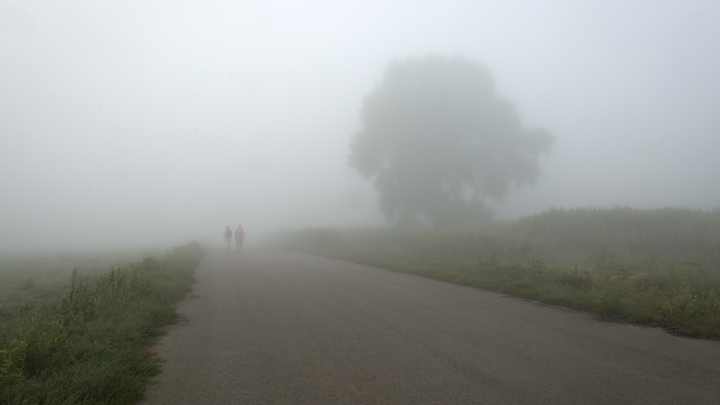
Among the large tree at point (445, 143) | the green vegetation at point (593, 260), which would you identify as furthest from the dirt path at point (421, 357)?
the large tree at point (445, 143)

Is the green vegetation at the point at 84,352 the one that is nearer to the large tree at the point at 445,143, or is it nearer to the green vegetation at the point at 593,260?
the green vegetation at the point at 593,260

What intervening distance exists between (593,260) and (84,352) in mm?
15605

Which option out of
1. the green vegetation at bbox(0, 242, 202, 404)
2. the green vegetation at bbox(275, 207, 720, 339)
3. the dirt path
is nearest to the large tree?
the green vegetation at bbox(275, 207, 720, 339)

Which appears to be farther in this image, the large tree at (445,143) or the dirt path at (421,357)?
the large tree at (445,143)

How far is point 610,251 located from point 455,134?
55.2ft

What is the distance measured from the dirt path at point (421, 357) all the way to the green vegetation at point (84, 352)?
309 millimetres

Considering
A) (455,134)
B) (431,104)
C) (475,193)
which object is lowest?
(475,193)

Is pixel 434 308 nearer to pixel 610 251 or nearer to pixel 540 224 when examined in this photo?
pixel 610 251

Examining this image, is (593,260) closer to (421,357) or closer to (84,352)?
(421,357)

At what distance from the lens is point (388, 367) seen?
3.84m

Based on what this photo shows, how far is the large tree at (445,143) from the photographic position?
2961 cm

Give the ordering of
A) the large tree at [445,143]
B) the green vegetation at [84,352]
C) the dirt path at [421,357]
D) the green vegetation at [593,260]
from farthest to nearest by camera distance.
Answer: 1. the large tree at [445,143]
2. the green vegetation at [593,260]
3. the dirt path at [421,357]
4. the green vegetation at [84,352]

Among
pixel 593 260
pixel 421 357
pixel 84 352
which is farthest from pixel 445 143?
pixel 84 352

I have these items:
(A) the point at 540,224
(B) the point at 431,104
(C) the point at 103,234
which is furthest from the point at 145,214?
(A) the point at 540,224
